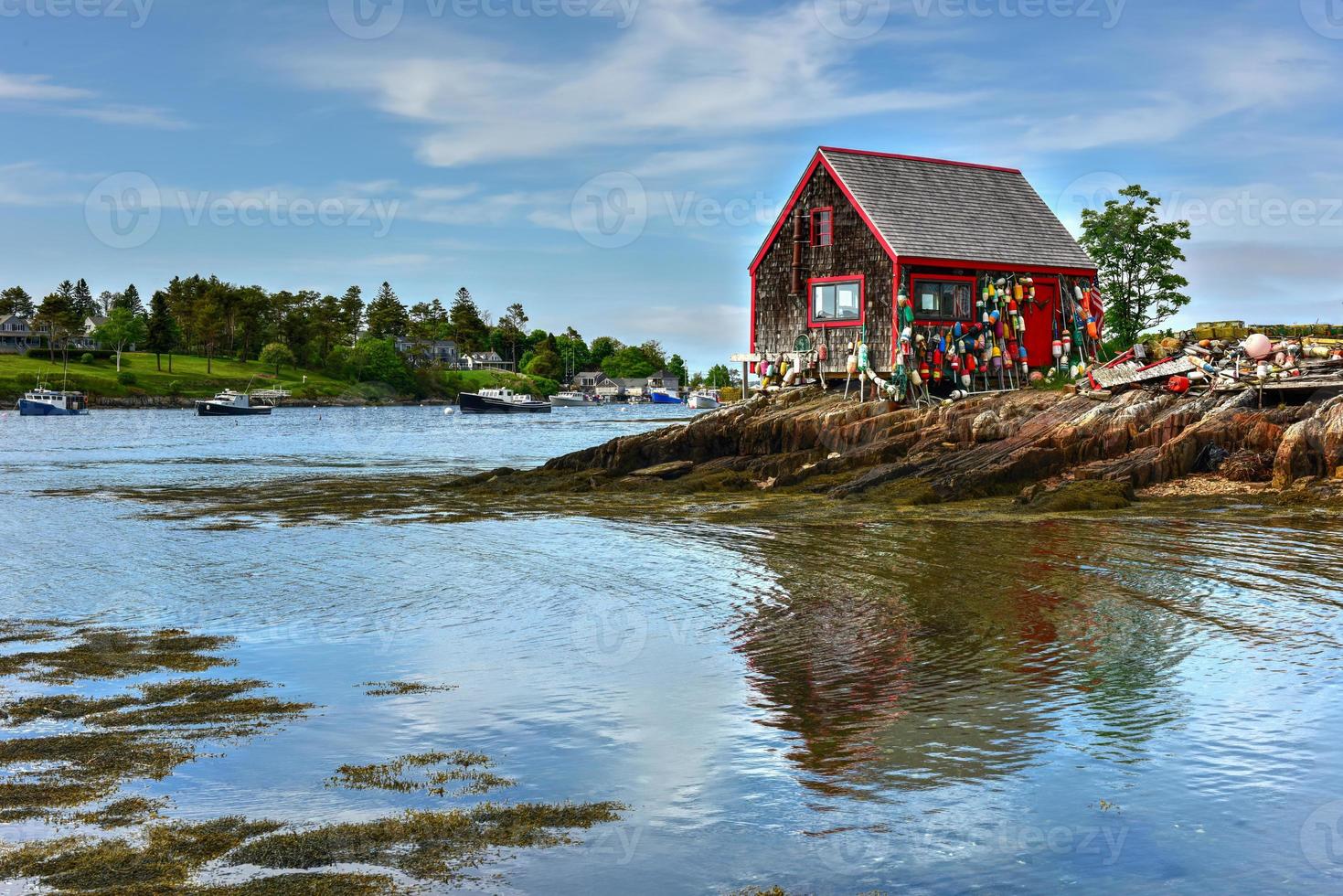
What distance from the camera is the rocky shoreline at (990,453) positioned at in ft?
92.4

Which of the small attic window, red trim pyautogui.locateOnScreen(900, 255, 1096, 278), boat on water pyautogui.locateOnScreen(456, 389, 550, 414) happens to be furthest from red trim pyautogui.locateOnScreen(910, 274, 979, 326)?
boat on water pyautogui.locateOnScreen(456, 389, 550, 414)

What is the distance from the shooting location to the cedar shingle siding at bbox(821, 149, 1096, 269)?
4262 cm

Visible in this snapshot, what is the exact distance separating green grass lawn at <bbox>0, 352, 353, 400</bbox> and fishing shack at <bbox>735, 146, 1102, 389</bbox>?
137 m

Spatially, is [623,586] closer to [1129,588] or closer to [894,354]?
[1129,588]

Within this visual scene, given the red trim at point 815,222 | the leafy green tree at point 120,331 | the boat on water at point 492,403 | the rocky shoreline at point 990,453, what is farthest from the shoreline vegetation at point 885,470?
the leafy green tree at point 120,331

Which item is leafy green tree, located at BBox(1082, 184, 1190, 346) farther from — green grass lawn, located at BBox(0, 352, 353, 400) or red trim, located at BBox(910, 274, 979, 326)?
green grass lawn, located at BBox(0, 352, 353, 400)

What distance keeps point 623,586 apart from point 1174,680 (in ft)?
32.5

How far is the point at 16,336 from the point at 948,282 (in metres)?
191

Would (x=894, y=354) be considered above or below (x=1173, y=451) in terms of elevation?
above

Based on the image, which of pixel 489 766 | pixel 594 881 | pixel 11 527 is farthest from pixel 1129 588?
pixel 11 527

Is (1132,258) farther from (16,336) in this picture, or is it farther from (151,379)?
(16,336)

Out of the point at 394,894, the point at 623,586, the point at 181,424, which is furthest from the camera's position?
the point at 181,424

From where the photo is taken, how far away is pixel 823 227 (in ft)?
145

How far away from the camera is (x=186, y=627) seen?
54.9ft
